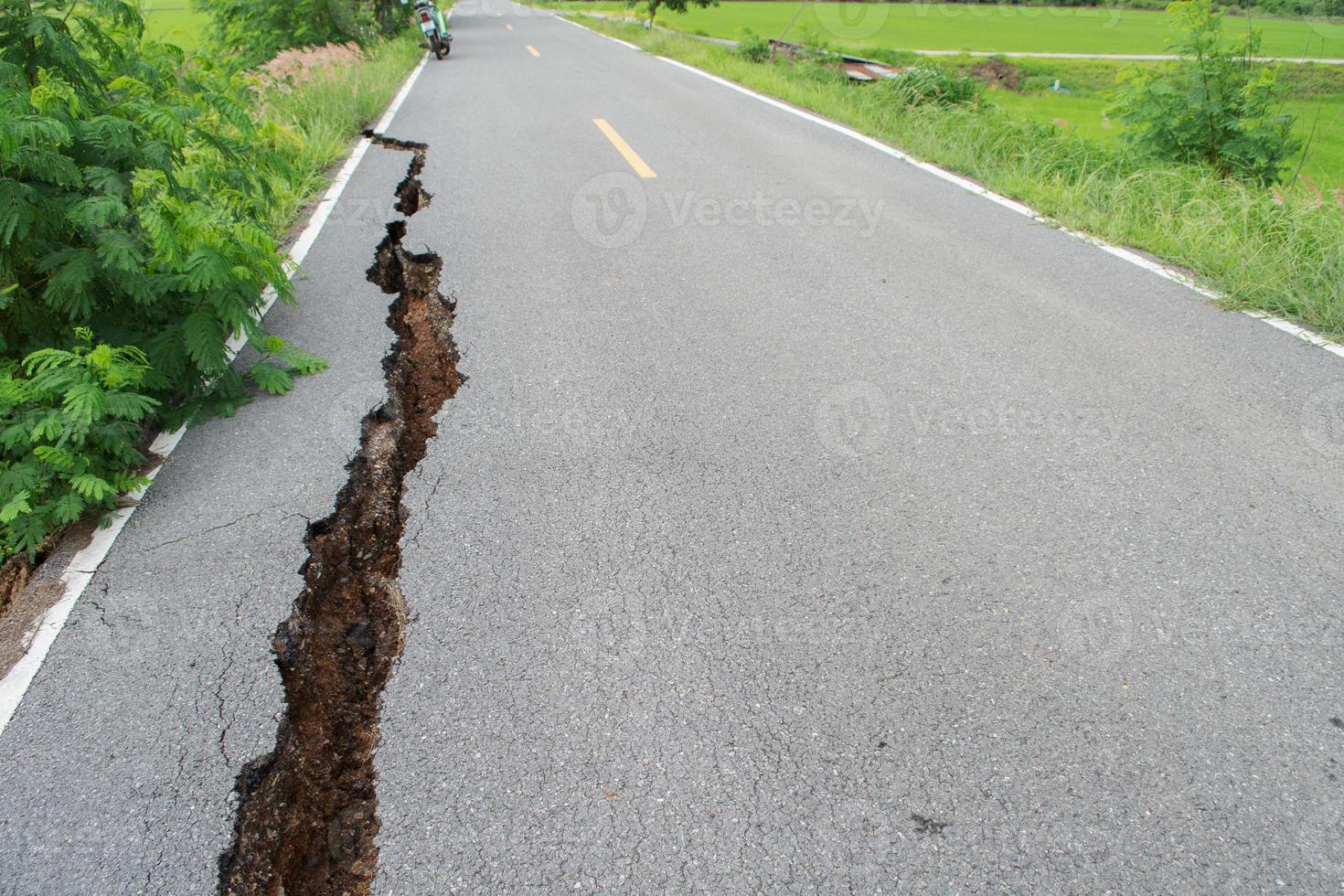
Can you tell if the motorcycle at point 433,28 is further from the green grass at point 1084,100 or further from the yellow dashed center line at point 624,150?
the green grass at point 1084,100

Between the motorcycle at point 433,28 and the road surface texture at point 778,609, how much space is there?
14100 mm

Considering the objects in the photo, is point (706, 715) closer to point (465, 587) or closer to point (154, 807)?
point (465, 587)

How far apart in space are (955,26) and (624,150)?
3406 centimetres

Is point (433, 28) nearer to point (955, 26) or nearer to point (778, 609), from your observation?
point (778, 609)

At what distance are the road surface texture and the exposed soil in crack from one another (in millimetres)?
58

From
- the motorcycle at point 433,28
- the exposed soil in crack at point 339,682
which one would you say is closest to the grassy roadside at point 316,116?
the exposed soil in crack at point 339,682

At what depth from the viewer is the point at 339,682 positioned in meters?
2.38

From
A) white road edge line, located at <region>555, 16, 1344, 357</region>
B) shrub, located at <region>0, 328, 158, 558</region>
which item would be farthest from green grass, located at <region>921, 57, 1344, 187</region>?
shrub, located at <region>0, 328, 158, 558</region>

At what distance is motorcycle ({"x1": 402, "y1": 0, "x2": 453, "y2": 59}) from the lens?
16453 mm

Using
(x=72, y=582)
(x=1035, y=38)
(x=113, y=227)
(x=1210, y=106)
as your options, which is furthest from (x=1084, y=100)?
(x=72, y=582)

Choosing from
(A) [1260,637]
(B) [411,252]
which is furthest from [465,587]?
(B) [411,252]

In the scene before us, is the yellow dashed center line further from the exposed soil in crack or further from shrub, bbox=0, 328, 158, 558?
shrub, bbox=0, 328, 158, 558

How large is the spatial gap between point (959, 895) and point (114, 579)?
2772 millimetres

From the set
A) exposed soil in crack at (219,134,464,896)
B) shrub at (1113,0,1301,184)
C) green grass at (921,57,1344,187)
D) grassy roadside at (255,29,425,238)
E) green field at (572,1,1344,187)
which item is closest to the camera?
exposed soil in crack at (219,134,464,896)
